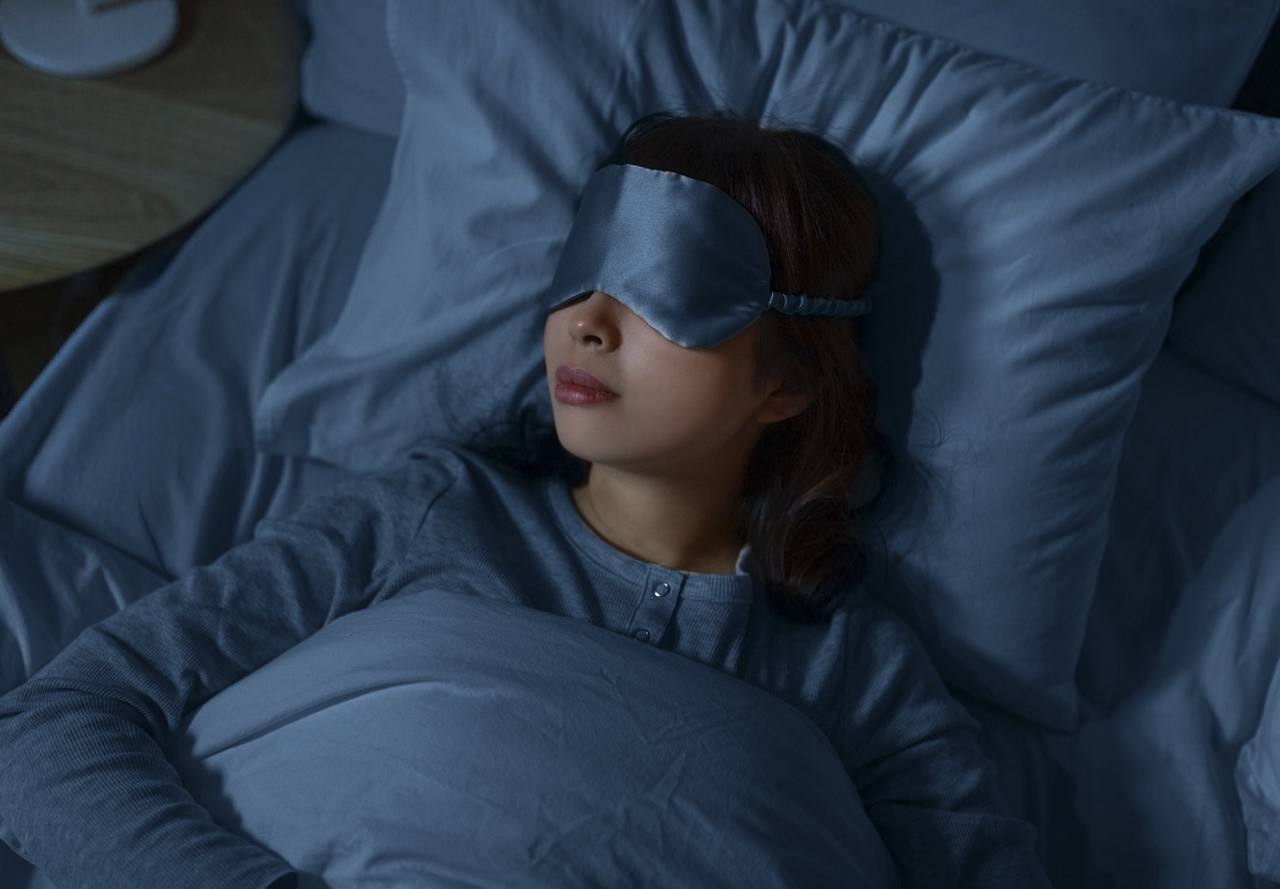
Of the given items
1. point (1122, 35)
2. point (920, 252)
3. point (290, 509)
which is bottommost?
point (290, 509)

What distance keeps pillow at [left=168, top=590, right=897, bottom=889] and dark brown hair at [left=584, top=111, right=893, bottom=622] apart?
183 mm

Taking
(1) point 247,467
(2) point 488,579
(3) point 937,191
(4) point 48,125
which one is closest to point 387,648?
(2) point 488,579

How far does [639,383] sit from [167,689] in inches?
16.3

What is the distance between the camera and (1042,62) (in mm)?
1048

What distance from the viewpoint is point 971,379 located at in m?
1.03

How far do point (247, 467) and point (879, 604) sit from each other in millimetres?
610

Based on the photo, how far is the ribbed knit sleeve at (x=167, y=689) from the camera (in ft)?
2.56

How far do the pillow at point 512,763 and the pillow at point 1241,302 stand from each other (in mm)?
689

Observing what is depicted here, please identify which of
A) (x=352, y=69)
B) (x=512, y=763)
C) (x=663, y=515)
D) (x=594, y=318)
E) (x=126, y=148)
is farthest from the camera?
(x=352, y=69)

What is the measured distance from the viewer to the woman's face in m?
0.90

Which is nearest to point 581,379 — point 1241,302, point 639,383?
point 639,383

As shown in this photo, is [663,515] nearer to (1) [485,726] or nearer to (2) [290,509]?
(1) [485,726]

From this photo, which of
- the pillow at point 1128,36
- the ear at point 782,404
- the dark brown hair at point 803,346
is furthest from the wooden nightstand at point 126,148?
the pillow at point 1128,36

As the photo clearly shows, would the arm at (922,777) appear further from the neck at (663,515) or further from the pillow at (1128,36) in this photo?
the pillow at (1128,36)
